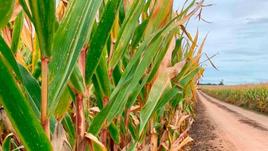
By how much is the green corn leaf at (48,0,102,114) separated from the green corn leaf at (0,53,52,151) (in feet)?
0.17

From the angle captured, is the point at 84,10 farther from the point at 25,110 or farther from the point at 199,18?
the point at 199,18

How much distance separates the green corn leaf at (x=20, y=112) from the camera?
0.67 m

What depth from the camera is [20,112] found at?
2.24 ft

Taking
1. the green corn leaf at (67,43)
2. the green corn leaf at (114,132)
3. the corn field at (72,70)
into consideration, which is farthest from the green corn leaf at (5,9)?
the green corn leaf at (114,132)

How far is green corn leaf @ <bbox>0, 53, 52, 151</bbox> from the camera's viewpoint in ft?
2.19

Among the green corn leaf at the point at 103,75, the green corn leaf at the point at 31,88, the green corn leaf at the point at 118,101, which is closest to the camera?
the green corn leaf at the point at 31,88

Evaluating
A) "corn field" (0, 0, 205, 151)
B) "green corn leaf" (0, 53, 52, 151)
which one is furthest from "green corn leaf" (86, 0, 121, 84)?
"green corn leaf" (0, 53, 52, 151)

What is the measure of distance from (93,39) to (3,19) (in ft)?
0.95

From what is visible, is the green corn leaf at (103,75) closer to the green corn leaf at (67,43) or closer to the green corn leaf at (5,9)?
the green corn leaf at (67,43)

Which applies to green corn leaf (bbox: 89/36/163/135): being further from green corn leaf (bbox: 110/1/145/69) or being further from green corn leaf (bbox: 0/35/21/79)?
green corn leaf (bbox: 0/35/21/79)

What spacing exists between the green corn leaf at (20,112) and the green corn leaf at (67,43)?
0.17 ft

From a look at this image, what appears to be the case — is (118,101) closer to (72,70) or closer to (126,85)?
(126,85)

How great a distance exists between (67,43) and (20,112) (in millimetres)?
151

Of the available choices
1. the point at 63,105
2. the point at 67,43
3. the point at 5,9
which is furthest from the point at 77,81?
the point at 5,9
